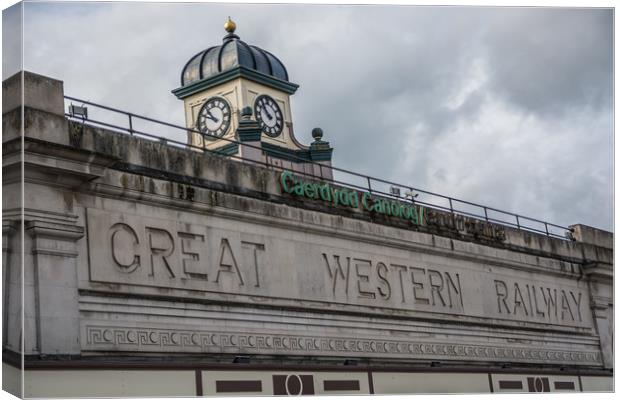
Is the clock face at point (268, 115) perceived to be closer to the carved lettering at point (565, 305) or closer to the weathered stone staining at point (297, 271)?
the carved lettering at point (565, 305)

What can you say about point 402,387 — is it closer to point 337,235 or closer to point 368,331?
point 368,331

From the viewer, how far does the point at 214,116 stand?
44625mm

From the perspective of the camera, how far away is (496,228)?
1223 inches

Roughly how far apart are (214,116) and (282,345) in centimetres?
2279

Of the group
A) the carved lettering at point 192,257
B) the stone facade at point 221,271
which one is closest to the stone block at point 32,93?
the stone facade at point 221,271

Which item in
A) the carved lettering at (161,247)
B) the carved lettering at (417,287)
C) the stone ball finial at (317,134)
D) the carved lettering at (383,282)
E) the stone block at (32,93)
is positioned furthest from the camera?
the stone ball finial at (317,134)

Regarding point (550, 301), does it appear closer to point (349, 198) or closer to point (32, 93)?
point (349, 198)

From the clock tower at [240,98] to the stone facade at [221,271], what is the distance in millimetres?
14324

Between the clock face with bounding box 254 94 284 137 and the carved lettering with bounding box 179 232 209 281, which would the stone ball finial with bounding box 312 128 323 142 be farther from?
the carved lettering with bounding box 179 232 209 281

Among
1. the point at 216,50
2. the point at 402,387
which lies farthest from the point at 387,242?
A: the point at 216,50

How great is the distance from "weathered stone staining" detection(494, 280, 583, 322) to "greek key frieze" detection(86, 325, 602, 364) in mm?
1086

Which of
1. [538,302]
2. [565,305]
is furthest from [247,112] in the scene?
[565,305]

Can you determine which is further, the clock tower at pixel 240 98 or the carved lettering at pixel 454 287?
the clock tower at pixel 240 98

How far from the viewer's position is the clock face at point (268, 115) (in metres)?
44.3
